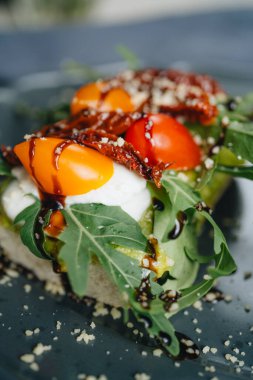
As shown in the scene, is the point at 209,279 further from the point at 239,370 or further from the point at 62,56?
the point at 62,56

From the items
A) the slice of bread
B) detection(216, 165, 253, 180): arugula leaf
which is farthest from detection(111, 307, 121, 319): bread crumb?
detection(216, 165, 253, 180): arugula leaf

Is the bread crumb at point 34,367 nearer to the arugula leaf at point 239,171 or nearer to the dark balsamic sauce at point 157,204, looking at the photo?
the dark balsamic sauce at point 157,204

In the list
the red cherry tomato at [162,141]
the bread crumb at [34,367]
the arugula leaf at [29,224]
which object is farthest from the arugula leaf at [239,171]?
the bread crumb at [34,367]

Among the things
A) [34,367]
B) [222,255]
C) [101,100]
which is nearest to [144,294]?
[222,255]

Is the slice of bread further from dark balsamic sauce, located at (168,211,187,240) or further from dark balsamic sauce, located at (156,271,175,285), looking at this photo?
dark balsamic sauce, located at (168,211,187,240)

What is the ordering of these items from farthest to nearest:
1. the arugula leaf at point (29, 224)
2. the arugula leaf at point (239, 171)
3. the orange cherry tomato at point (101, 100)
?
the orange cherry tomato at point (101, 100) < the arugula leaf at point (239, 171) < the arugula leaf at point (29, 224)

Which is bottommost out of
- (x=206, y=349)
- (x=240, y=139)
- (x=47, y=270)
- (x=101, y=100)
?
(x=206, y=349)

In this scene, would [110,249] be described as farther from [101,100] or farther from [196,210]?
[101,100]
